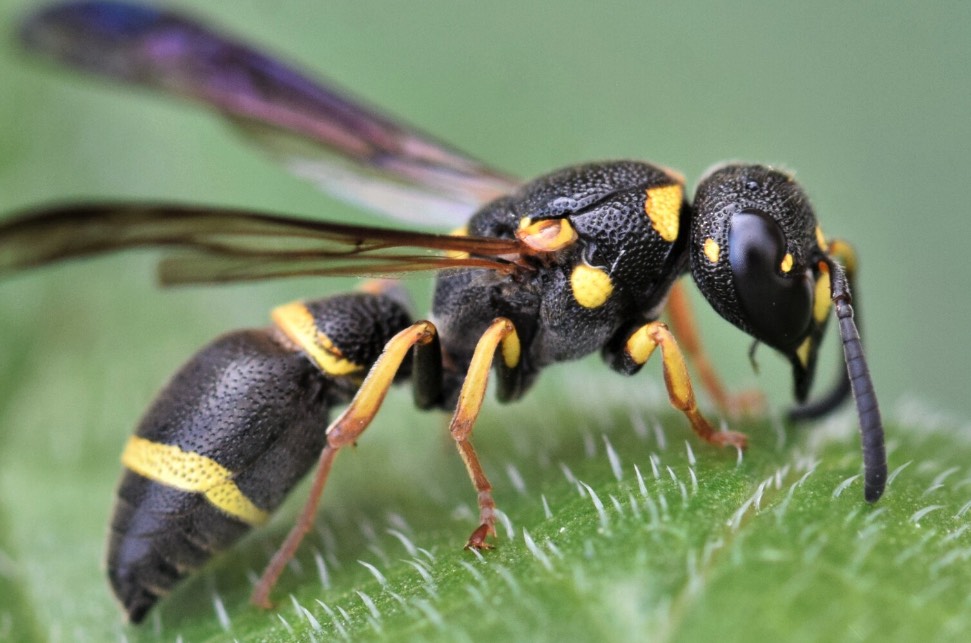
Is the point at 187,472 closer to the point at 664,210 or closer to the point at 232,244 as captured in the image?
the point at 232,244

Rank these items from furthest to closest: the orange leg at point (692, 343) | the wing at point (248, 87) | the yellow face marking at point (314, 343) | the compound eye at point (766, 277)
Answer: the wing at point (248, 87) < the orange leg at point (692, 343) < the yellow face marking at point (314, 343) < the compound eye at point (766, 277)

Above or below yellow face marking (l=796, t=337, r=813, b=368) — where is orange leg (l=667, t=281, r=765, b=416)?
below

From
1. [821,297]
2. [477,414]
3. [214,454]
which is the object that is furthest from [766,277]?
[214,454]

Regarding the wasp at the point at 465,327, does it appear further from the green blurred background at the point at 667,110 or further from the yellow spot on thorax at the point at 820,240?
the green blurred background at the point at 667,110

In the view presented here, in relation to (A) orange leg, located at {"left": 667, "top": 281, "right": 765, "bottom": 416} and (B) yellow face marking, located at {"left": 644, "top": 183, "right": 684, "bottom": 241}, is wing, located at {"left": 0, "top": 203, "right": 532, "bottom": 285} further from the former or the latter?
(A) orange leg, located at {"left": 667, "top": 281, "right": 765, "bottom": 416}


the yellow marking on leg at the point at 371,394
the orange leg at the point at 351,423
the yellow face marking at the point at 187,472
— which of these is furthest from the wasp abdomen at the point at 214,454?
the yellow marking on leg at the point at 371,394

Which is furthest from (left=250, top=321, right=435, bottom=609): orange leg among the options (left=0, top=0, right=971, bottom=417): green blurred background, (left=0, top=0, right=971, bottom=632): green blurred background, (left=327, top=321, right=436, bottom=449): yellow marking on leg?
(left=0, top=0, right=971, bottom=417): green blurred background

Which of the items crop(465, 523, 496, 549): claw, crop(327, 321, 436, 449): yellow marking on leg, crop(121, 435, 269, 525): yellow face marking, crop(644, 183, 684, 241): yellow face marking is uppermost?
crop(644, 183, 684, 241): yellow face marking
